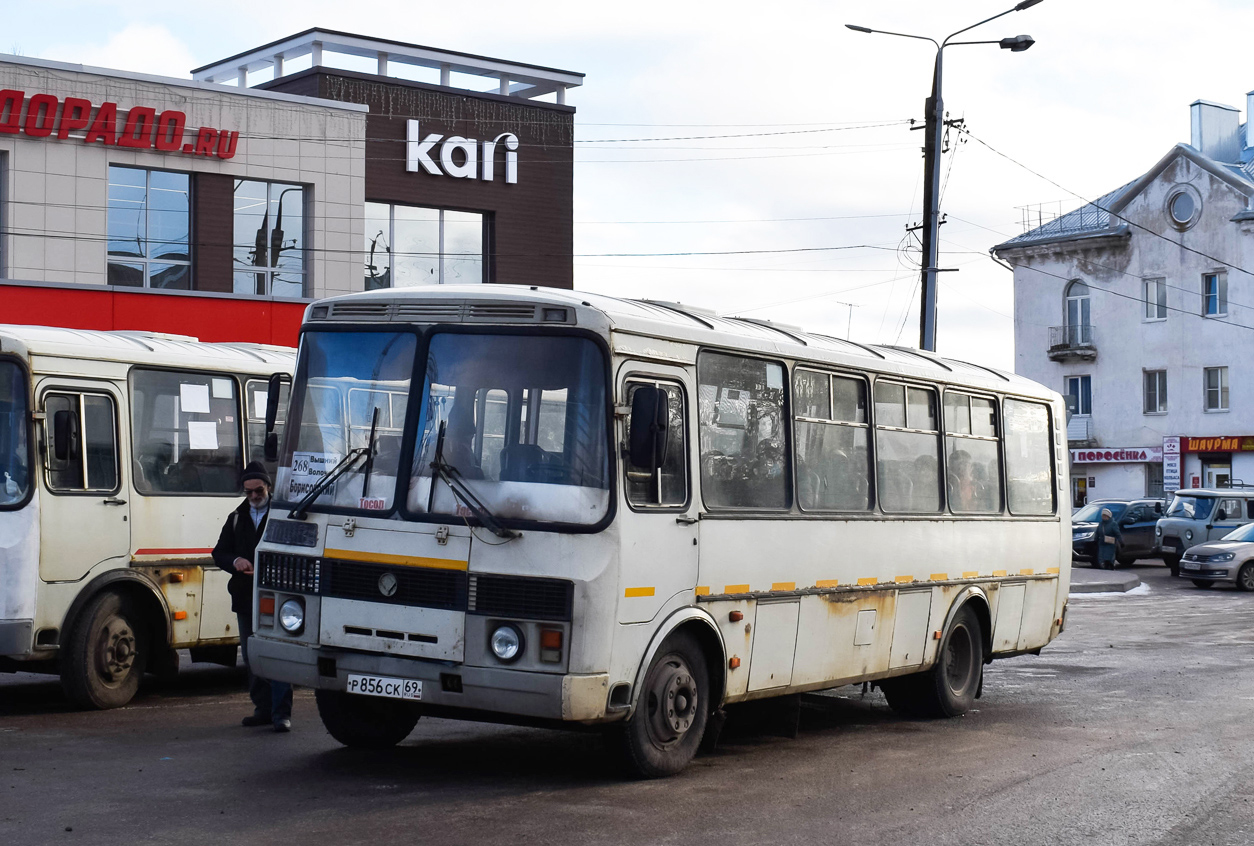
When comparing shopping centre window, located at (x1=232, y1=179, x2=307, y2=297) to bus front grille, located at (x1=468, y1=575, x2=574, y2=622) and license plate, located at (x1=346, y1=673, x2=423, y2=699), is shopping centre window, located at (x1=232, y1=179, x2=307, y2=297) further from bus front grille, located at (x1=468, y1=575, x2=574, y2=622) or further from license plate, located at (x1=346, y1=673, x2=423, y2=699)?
bus front grille, located at (x1=468, y1=575, x2=574, y2=622)

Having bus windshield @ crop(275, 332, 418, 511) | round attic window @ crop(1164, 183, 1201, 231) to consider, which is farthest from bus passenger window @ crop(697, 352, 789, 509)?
round attic window @ crop(1164, 183, 1201, 231)

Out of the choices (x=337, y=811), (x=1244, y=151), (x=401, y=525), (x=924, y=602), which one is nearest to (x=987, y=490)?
(x=924, y=602)

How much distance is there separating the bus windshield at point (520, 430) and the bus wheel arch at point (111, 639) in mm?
4294

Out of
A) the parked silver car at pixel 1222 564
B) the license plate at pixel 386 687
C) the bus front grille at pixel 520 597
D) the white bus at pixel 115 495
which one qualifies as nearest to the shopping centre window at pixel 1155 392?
the parked silver car at pixel 1222 564

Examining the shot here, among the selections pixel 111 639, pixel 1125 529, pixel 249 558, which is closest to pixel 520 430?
pixel 249 558

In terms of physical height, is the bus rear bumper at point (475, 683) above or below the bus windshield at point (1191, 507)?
below

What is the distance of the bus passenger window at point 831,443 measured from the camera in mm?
10547

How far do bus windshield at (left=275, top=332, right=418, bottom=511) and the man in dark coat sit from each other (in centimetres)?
167

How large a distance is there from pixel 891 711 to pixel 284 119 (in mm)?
20789

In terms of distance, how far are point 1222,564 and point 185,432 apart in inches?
944

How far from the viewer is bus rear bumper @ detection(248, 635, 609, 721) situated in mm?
8227

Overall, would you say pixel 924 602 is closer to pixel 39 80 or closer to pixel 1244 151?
pixel 39 80

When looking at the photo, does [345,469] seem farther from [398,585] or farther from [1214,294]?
[1214,294]

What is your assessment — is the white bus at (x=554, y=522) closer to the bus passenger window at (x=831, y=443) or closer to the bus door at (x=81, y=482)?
the bus passenger window at (x=831, y=443)
